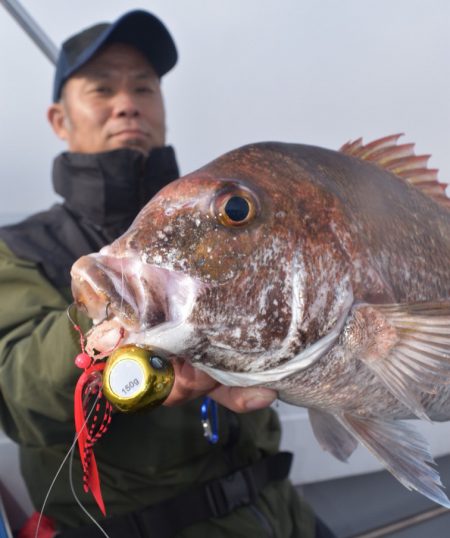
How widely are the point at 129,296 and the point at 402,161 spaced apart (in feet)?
2.65

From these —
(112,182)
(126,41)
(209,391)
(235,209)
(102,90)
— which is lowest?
(209,391)

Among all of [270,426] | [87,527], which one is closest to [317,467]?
[270,426]

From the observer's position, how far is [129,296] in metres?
0.79

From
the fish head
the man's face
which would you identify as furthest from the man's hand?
the man's face

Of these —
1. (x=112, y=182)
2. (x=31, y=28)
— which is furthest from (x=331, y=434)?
(x=31, y=28)

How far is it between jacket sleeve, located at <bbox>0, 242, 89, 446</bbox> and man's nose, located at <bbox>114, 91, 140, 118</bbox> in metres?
0.96

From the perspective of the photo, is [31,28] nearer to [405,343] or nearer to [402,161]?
[402,161]

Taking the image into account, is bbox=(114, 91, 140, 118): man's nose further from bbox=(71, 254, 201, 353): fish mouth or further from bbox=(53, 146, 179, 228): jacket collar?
bbox=(71, 254, 201, 353): fish mouth

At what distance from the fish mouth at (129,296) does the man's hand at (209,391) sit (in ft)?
0.64

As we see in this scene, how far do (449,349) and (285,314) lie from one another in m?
0.31

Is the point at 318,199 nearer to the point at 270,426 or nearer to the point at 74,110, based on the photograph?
the point at 270,426

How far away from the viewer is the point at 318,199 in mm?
1004

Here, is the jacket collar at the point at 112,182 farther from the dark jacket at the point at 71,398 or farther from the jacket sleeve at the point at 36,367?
the jacket sleeve at the point at 36,367

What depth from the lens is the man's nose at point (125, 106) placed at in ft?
7.20
